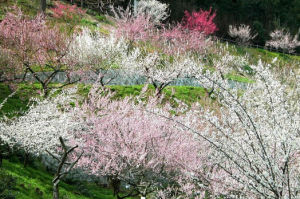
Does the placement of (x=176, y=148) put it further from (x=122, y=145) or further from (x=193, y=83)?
(x=193, y=83)

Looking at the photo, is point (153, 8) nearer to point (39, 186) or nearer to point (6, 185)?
point (39, 186)

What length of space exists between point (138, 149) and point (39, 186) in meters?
2.67

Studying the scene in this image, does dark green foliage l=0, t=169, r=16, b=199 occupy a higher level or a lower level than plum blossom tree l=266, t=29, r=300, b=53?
higher

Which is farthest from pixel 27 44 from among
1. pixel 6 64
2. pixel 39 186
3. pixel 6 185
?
pixel 6 185

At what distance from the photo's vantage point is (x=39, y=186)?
8.41m

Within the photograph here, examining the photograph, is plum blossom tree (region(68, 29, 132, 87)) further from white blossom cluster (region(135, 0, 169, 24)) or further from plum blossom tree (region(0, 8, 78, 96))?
white blossom cluster (region(135, 0, 169, 24))

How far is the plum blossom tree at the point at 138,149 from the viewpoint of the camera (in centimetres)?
870

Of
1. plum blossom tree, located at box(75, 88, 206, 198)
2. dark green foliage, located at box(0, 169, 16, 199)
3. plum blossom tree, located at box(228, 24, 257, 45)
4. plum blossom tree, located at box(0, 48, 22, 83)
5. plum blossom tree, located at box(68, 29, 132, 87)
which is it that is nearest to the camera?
dark green foliage, located at box(0, 169, 16, 199)

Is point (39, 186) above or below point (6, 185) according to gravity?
below

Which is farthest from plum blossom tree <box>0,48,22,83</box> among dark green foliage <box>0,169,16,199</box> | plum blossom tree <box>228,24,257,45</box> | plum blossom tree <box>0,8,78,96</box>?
plum blossom tree <box>228,24,257,45</box>

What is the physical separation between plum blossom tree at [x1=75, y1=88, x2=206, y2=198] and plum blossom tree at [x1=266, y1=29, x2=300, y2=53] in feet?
123

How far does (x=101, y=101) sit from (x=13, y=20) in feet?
23.8

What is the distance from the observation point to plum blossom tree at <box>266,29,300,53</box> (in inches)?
1697

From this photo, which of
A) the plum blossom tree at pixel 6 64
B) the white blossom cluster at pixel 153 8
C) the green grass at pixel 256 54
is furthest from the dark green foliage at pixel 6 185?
the green grass at pixel 256 54
